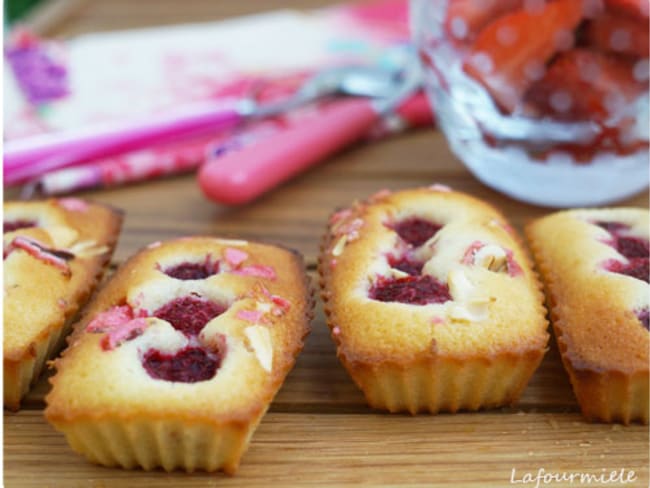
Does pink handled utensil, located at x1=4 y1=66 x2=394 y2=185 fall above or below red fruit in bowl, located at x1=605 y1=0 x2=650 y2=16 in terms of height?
below

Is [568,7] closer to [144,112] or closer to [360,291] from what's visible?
[360,291]

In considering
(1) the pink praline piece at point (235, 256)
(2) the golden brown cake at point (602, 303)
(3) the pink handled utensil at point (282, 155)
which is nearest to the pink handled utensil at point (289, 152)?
(3) the pink handled utensil at point (282, 155)

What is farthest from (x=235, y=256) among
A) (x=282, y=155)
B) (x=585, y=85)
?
(x=585, y=85)

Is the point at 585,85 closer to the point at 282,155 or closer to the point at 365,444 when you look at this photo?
the point at 282,155

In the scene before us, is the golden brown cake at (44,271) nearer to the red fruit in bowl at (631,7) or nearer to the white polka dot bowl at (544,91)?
the white polka dot bowl at (544,91)

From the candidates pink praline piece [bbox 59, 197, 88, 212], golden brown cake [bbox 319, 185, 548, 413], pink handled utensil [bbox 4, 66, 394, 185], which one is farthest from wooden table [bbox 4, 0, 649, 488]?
pink handled utensil [bbox 4, 66, 394, 185]

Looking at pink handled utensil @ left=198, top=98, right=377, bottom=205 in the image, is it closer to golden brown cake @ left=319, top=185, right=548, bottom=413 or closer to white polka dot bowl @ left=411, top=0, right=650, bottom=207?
white polka dot bowl @ left=411, top=0, right=650, bottom=207
